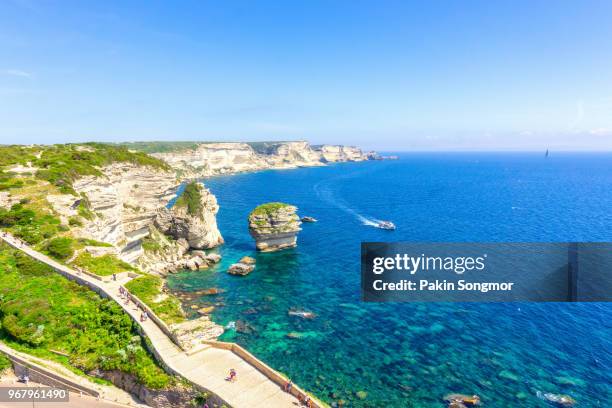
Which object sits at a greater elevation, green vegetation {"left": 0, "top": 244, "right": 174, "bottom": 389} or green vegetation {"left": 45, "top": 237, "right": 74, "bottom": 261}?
green vegetation {"left": 45, "top": 237, "right": 74, "bottom": 261}

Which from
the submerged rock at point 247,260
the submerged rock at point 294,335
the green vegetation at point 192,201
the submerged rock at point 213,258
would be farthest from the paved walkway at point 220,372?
the green vegetation at point 192,201

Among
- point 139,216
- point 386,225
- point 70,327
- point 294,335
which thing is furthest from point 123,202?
point 386,225

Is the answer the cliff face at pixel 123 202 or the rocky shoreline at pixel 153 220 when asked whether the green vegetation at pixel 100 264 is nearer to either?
the rocky shoreline at pixel 153 220

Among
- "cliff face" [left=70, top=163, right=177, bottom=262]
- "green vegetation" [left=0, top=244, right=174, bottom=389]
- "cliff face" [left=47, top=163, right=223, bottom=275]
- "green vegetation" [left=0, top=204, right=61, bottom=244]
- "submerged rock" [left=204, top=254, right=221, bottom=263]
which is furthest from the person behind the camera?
"submerged rock" [left=204, top=254, right=221, bottom=263]

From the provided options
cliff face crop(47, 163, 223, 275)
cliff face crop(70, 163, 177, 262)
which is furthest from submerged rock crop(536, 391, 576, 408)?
cliff face crop(70, 163, 177, 262)

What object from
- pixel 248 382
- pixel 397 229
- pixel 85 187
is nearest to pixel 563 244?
pixel 397 229

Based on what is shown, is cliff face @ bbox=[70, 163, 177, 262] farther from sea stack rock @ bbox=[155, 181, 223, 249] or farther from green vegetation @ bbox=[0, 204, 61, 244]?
green vegetation @ bbox=[0, 204, 61, 244]
